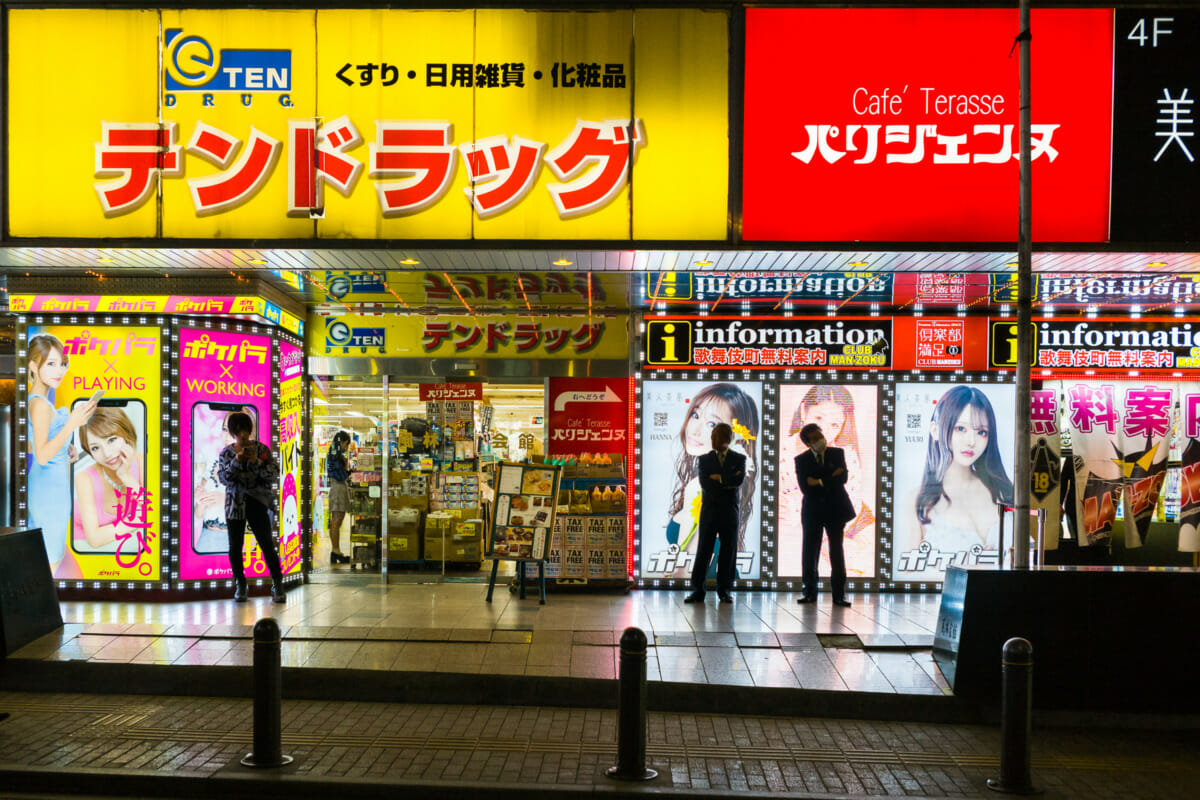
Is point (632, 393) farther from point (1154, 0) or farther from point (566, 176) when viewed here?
point (1154, 0)

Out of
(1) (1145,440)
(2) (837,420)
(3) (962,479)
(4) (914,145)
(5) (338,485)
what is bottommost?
(5) (338,485)

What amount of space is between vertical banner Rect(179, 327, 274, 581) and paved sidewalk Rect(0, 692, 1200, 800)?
9.36 feet

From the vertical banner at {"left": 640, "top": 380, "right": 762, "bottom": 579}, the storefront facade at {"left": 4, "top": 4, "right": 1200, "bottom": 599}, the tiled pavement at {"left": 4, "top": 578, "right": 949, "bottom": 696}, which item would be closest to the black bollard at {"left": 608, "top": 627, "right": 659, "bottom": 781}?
the tiled pavement at {"left": 4, "top": 578, "right": 949, "bottom": 696}

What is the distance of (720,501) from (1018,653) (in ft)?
15.5

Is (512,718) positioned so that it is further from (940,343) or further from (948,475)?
(940,343)

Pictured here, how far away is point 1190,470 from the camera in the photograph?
1092cm

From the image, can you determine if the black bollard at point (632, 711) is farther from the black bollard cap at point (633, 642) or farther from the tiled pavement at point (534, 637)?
the tiled pavement at point (534, 637)

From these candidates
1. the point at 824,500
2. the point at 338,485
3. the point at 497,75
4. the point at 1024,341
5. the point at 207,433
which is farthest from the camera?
the point at 338,485

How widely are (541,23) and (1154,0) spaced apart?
18.7 feet

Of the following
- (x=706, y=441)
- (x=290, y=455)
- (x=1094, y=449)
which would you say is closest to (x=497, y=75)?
(x=706, y=441)

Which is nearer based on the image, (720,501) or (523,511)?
(523,511)

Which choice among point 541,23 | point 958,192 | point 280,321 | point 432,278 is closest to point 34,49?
point 280,321

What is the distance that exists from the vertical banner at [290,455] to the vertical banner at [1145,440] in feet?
35.5

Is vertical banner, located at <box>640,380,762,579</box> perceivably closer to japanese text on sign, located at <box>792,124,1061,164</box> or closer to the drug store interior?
the drug store interior
